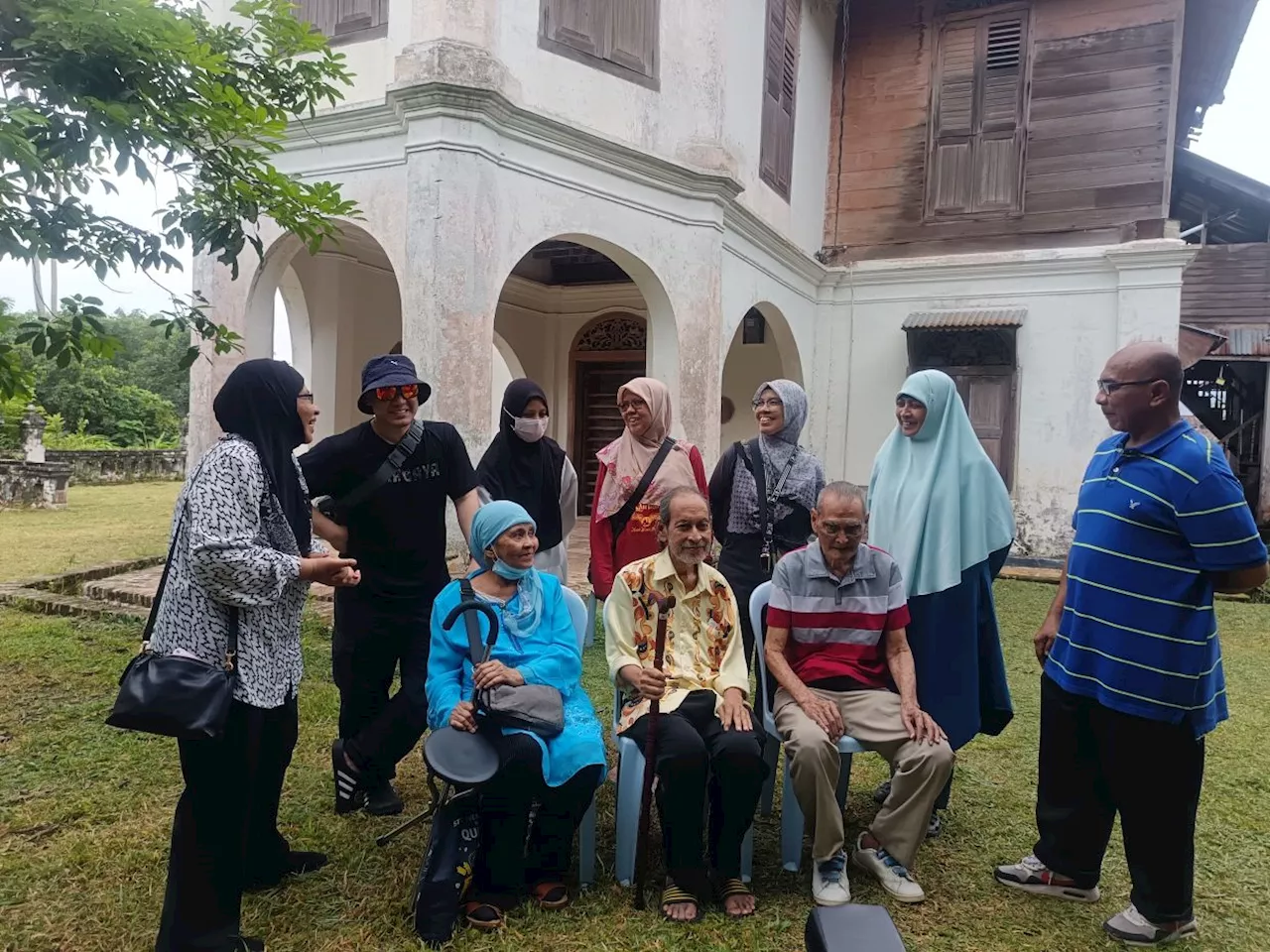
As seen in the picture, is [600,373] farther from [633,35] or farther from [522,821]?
[522,821]

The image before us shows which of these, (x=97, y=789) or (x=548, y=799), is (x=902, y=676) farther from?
(x=97, y=789)

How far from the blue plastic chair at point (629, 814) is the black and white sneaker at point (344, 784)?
39.1 inches

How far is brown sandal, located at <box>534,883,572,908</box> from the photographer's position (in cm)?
243

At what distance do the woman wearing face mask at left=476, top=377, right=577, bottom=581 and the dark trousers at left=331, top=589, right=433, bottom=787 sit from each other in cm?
80

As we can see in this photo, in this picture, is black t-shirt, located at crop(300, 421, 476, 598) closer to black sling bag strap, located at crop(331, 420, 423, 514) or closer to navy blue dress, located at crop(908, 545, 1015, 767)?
black sling bag strap, located at crop(331, 420, 423, 514)

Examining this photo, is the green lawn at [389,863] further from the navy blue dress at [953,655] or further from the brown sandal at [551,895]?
the navy blue dress at [953,655]

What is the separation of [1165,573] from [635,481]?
202 centimetres

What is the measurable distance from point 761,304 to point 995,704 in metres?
6.12

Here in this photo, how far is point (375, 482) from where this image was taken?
2.81 metres

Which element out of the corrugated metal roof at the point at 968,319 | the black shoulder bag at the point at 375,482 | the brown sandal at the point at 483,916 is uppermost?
the corrugated metal roof at the point at 968,319

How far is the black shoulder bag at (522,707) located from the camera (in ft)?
7.90

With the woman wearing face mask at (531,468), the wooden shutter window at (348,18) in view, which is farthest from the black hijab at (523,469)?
the wooden shutter window at (348,18)

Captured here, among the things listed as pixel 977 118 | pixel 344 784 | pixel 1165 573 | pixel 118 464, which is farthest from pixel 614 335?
pixel 118 464

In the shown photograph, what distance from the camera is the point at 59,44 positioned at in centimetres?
246
